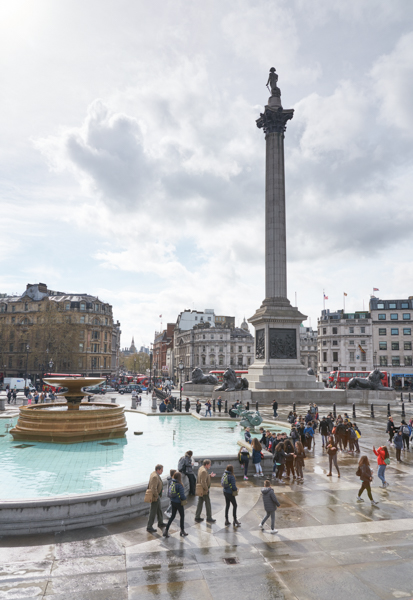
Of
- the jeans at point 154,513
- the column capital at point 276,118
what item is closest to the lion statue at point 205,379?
the column capital at point 276,118

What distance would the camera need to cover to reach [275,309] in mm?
42375

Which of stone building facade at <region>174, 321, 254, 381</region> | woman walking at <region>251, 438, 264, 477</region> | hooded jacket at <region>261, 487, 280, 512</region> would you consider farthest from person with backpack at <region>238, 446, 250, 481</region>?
stone building facade at <region>174, 321, 254, 381</region>

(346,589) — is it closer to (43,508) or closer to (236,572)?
(236,572)

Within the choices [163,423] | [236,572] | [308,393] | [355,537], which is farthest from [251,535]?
[308,393]

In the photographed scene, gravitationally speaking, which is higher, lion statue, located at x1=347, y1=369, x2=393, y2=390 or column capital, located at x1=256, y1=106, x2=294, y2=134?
column capital, located at x1=256, y1=106, x2=294, y2=134

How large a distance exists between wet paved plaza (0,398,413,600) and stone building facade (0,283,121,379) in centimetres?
7543

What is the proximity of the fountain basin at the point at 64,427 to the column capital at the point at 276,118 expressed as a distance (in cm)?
4126

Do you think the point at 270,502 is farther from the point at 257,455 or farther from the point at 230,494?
the point at 257,455

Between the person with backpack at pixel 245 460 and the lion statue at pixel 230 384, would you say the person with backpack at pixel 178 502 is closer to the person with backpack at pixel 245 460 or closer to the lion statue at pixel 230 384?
the person with backpack at pixel 245 460

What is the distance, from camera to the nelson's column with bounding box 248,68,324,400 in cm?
4053

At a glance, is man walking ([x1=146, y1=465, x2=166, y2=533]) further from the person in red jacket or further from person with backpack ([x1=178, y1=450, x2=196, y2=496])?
the person in red jacket

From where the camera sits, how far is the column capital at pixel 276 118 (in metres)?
47.8

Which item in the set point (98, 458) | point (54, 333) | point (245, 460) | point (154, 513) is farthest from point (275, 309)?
point (54, 333)

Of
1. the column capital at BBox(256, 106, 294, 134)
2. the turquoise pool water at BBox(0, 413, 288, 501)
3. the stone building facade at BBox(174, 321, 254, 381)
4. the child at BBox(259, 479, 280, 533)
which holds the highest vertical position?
the column capital at BBox(256, 106, 294, 134)
